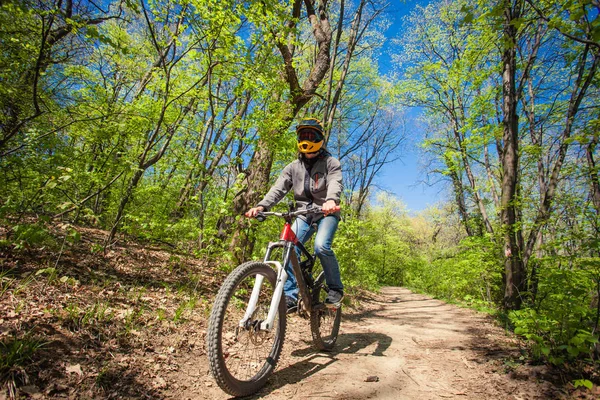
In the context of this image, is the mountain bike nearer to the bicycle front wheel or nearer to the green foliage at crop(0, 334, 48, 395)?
the bicycle front wheel

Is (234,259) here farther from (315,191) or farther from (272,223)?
(315,191)

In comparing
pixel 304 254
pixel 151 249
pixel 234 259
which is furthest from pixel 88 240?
pixel 304 254

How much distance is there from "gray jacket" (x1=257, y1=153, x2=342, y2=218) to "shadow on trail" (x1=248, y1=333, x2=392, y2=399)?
1749mm

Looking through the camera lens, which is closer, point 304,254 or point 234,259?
point 304,254

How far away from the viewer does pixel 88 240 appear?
19.5ft

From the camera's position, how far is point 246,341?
252 cm

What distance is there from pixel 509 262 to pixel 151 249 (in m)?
8.74

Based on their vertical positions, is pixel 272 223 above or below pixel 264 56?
below

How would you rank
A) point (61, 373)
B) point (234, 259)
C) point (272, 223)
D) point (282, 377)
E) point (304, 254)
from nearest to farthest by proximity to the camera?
point (61, 373)
point (282, 377)
point (304, 254)
point (234, 259)
point (272, 223)

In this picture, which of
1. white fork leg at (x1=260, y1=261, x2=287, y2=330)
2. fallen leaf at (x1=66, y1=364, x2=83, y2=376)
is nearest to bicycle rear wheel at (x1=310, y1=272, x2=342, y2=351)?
white fork leg at (x1=260, y1=261, x2=287, y2=330)

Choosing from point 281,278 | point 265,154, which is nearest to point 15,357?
point 281,278

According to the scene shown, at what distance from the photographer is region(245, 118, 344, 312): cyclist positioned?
3.36m

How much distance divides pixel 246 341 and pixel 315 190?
1905mm

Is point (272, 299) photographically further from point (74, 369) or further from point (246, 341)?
point (74, 369)
